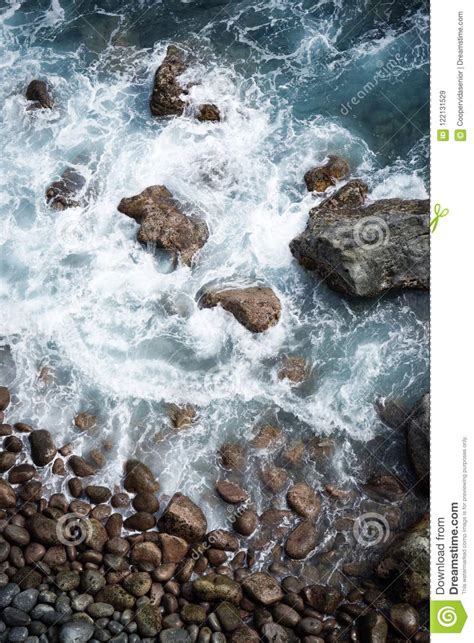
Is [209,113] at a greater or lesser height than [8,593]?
greater

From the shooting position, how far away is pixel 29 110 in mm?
17234

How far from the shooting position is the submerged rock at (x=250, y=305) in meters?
14.1

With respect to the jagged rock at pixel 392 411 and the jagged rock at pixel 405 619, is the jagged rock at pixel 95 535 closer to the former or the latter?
the jagged rock at pixel 405 619

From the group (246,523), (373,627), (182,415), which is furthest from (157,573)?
(373,627)

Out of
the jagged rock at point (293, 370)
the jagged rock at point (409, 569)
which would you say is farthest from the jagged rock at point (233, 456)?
the jagged rock at point (409, 569)

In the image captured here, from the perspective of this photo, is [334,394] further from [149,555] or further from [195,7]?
[195,7]

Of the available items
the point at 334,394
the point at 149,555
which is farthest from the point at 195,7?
the point at 149,555

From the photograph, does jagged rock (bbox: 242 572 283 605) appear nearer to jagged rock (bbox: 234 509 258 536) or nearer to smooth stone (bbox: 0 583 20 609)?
jagged rock (bbox: 234 509 258 536)

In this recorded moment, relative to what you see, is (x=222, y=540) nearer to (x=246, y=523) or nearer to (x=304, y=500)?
(x=246, y=523)

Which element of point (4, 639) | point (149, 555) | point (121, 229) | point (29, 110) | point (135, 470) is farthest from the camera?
point (29, 110)

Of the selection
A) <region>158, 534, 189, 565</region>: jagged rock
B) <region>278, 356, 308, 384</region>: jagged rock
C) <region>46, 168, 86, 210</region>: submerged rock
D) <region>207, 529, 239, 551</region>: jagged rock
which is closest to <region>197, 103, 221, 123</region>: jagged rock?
<region>46, 168, 86, 210</region>: submerged rock

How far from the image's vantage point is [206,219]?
15656mm

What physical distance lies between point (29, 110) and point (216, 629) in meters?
13.7

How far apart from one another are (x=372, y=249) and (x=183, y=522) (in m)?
6.97
